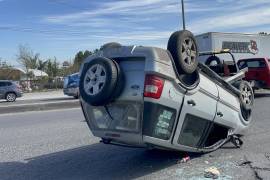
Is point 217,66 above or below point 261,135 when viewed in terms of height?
above

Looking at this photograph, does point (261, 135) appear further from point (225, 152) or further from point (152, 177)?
point (152, 177)

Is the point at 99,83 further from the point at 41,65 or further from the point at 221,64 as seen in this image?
the point at 41,65

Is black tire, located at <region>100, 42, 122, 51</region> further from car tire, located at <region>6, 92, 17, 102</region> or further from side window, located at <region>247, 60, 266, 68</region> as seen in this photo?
car tire, located at <region>6, 92, 17, 102</region>

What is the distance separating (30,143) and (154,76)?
4386 millimetres

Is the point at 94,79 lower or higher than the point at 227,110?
higher

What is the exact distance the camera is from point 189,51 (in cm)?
590

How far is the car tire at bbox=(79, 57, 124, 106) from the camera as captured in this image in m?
5.46

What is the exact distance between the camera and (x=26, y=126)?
11.6 m

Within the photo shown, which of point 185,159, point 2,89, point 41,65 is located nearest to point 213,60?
point 185,159

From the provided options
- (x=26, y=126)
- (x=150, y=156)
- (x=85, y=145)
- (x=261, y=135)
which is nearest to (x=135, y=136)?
(x=150, y=156)

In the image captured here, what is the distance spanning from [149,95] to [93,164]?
1907 millimetres

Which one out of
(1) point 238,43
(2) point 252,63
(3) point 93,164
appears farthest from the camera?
(1) point 238,43

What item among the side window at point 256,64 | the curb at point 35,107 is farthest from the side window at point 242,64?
the curb at point 35,107

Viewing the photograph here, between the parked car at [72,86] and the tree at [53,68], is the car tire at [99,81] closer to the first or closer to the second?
the parked car at [72,86]
